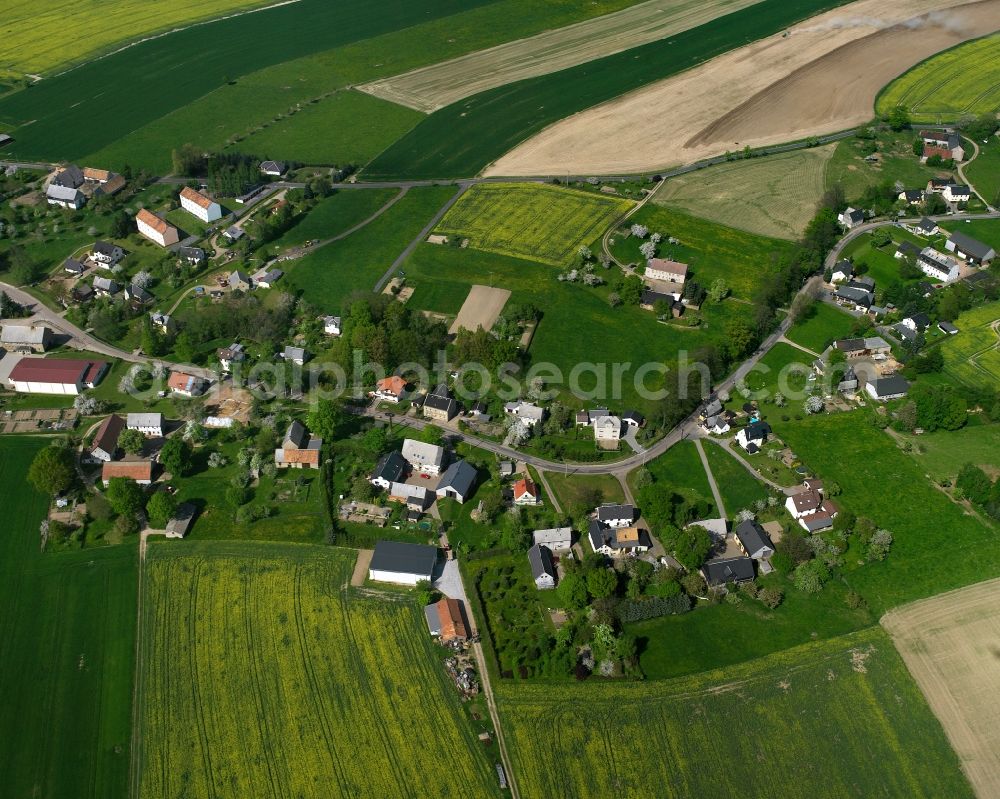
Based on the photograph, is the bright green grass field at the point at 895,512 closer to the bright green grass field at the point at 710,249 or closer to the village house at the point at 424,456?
the bright green grass field at the point at 710,249

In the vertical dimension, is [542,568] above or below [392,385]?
above

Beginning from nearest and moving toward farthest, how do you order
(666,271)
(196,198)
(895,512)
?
(895,512)
(666,271)
(196,198)

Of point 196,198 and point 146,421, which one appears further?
point 196,198

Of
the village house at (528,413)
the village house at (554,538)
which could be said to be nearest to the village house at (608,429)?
the village house at (528,413)

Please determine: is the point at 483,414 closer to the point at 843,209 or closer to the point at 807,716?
the point at 807,716

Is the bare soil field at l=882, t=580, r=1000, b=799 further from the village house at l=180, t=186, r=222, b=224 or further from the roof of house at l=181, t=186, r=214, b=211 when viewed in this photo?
the roof of house at l=181, t=186, r=214, b=211

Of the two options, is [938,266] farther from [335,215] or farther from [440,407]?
[335,215]

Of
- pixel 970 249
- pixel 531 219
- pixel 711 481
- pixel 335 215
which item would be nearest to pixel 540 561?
pixel 711 481
